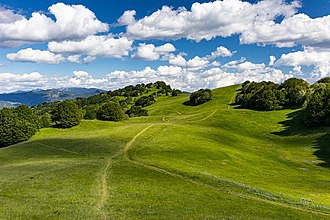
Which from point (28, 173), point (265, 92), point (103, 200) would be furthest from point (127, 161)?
point (265, 92)

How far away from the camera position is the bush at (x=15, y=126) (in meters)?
100

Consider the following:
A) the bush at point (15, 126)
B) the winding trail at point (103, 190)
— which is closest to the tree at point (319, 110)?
the winding trail at point (103, 190)

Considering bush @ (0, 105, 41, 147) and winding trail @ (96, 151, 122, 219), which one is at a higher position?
bush @ (0, 105, 41, 147)

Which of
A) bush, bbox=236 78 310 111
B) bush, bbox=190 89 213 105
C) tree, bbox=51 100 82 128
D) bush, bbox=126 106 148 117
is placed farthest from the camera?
bush, bbox=190 89 213 105

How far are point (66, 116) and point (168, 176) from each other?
79.1 m

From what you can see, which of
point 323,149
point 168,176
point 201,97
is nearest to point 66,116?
point 168,176

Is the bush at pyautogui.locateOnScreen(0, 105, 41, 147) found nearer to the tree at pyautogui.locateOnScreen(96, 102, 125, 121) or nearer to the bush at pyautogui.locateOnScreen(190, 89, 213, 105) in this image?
the tree at pyautogui.locateOnScreen(96, 102, 125, 121)

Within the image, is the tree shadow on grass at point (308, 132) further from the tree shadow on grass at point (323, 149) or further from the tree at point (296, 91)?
the tree at point (296, 91)

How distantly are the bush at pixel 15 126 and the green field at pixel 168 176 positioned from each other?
25864 mm

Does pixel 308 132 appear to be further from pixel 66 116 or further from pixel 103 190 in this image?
pixel 66 116

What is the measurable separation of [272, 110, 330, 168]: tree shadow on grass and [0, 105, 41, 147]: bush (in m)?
84.8

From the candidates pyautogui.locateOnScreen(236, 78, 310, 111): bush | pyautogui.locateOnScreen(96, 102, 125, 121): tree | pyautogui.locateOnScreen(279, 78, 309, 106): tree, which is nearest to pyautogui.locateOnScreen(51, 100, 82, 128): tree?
pyautogui.locateOnScreen(96, 102, 125, 121): tree

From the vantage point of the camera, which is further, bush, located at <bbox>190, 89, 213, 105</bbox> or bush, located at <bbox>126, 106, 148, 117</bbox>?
bush, located at <bbox>190, 89, 213, 105</bbox>

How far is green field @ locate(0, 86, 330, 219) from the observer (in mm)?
29047
